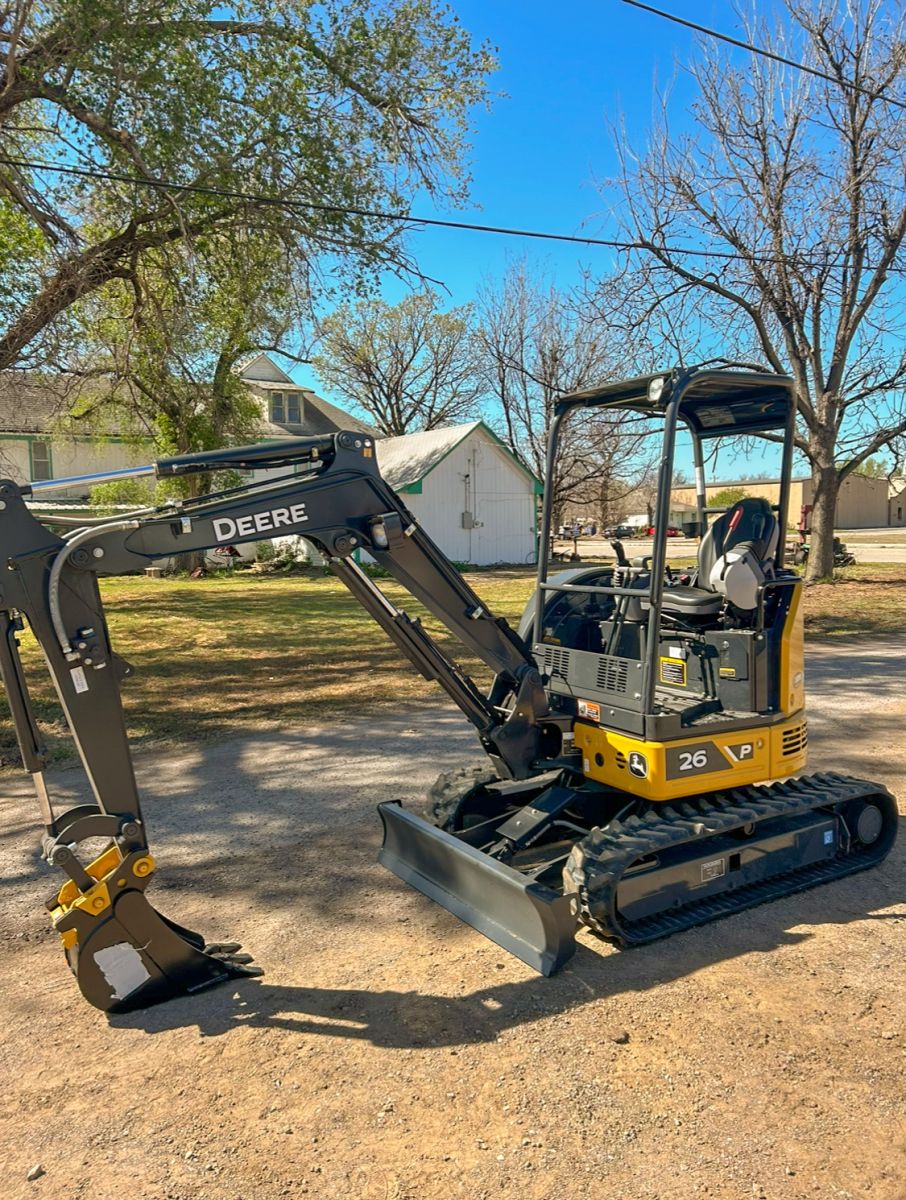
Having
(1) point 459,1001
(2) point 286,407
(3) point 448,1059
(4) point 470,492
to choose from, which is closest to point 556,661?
(1) point 459,1001

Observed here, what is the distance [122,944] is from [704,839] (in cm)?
317

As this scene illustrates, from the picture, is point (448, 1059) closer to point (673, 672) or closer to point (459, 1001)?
point (459, 1001)

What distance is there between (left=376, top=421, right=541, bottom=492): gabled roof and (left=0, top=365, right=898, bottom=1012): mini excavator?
26.3 m

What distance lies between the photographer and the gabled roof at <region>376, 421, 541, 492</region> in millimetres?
33031

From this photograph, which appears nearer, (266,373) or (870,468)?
(266,373)

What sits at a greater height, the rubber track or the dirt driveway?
the rubber track

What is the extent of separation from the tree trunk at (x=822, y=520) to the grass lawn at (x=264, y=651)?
60 centimetres

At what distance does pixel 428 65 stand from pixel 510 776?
1206cm

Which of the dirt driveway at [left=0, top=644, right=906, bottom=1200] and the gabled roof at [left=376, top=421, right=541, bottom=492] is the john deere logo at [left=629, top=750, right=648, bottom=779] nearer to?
the dirt driveway at [left=0, top=644, right=906, bottom=1200]

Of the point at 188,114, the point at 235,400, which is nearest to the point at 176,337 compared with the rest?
the point at 188,114

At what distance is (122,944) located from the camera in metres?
3.95

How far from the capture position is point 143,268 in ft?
43.9

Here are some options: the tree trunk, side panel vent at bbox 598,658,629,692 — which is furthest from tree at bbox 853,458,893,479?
side panel vent at bbox 598,658,629,692

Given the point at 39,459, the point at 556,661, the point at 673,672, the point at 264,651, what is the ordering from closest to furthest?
the point at 556,661 → the point at 673,672 → the point at 264,651 → the point at 39,459
